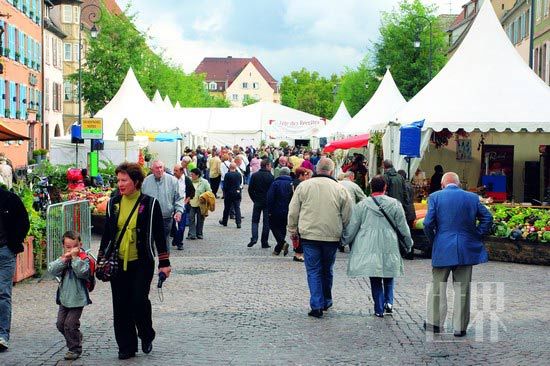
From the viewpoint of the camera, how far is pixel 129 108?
4134cm

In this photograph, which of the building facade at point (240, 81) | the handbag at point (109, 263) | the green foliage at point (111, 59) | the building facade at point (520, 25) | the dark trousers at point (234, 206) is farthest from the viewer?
the building facade at point (240, 81)

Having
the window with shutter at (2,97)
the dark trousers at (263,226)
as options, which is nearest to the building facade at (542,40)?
the window with shutter at (2,97)

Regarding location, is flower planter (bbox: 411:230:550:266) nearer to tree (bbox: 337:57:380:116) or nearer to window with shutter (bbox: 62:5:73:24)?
tree (bbox: 337:57:380:116)

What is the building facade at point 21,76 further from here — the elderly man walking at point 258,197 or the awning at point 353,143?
the elderly man walking at point 258,197

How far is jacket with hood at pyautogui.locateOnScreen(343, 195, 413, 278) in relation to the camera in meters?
11.2

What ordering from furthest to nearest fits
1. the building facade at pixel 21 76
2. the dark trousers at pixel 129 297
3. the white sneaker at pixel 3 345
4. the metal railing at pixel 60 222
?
the building facade at pixel 21 76 → the metal railing at pixel 60 222 → the white sneaker at pixel 3 345 → the dark trousers at pixel 129 297

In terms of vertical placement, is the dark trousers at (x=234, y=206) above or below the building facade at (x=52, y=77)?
below

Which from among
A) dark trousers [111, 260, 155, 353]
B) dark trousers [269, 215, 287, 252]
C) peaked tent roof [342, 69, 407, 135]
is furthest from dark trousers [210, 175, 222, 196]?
dark trousers [111, 260, 155, 353]

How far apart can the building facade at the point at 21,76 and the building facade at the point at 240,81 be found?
117 meters

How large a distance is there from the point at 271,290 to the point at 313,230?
2585 mm

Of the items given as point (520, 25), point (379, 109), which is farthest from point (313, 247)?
point (520, 25)

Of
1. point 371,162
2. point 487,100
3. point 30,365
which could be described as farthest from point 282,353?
point 371,162

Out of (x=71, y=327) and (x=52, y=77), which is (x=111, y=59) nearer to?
(x=52, y=77)

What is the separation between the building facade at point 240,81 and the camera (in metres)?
187
